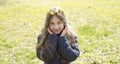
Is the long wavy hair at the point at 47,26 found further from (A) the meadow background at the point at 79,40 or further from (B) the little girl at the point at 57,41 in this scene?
(A) the meadow background at the point at 79,40

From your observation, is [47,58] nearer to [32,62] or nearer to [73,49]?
[73,49]

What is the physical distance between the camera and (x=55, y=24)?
16.9 ft

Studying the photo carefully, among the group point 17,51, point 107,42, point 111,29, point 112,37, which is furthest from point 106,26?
point 17,51

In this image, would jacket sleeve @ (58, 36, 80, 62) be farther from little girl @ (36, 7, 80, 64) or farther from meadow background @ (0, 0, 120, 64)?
meadow background @ (0, 0, 120, 64)

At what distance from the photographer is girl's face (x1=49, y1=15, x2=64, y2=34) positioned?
5.15 metres

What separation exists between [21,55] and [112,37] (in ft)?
13.1

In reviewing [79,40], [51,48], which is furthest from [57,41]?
[79,40]

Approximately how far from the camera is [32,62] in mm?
8922

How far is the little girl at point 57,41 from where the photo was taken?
512cm

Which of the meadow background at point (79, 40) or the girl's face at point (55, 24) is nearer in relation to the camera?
the girl's face at point (55, 24)

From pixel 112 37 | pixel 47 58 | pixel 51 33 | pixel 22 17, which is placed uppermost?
pixel 51 33

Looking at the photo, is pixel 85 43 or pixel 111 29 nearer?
pixel 85 43

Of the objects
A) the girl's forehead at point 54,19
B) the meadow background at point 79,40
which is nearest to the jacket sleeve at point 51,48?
the girl's forehead at point 54,19

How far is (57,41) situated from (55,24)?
283 mm
